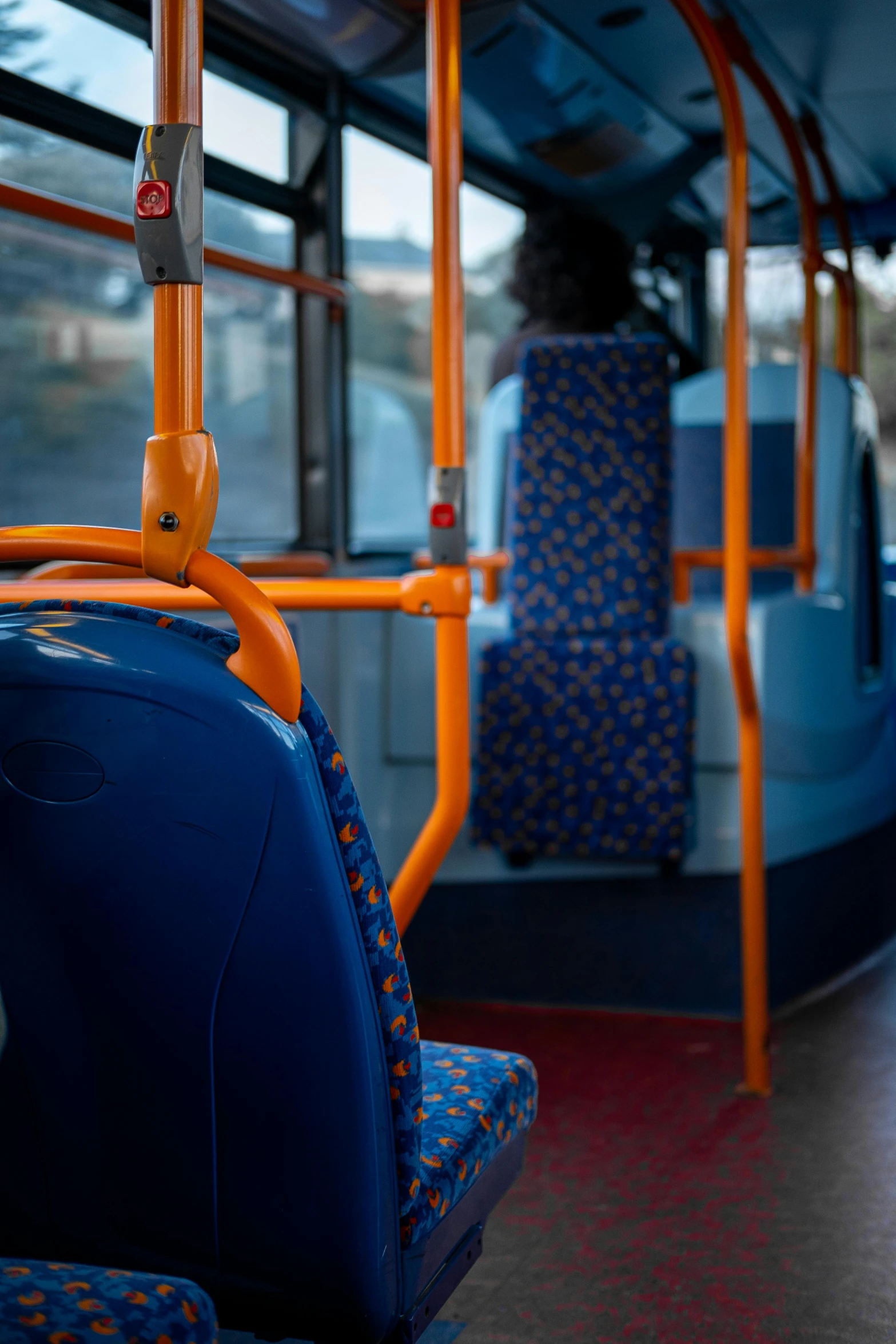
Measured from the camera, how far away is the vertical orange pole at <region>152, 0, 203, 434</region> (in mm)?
1214

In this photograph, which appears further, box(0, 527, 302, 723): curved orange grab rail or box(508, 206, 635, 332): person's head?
box(508, 206, 635, 332): person's head

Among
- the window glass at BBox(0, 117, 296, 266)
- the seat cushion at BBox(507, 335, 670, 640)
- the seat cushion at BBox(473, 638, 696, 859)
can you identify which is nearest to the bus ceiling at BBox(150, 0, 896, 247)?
the window glass at BBox(0, 117, 296, 266)

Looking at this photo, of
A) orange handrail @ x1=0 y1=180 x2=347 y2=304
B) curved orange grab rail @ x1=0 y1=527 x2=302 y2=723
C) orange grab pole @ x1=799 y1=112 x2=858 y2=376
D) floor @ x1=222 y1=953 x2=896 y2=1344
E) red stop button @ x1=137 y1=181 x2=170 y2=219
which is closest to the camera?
curved orange grab rail @ x1=0 y1=527 x2=302 y2=723

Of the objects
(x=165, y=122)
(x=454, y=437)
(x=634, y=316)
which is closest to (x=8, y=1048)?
(x=165, y=122)

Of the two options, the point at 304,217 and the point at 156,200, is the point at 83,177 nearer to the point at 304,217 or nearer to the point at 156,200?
the point at 304,217

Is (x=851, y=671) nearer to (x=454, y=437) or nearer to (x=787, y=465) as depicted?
(x=787, y=465)

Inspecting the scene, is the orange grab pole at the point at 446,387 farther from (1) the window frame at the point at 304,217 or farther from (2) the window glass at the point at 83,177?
(1) the window frame at the point at 304,217

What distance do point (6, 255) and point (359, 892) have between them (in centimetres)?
212

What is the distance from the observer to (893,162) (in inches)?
189

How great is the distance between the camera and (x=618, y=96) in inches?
160

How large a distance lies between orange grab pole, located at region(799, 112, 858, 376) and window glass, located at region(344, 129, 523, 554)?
1056 millimetres

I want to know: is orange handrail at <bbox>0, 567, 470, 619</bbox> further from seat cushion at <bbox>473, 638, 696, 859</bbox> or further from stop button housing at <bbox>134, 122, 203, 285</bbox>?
seat cushion at <bbox>473, 638, 696, 859</bbox>

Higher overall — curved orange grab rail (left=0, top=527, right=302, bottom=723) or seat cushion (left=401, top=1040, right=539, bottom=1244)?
curved orange grab rail (left=0, top=527, right=302, bottom=723)

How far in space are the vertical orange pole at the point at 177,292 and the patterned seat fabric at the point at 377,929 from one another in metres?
0.20
